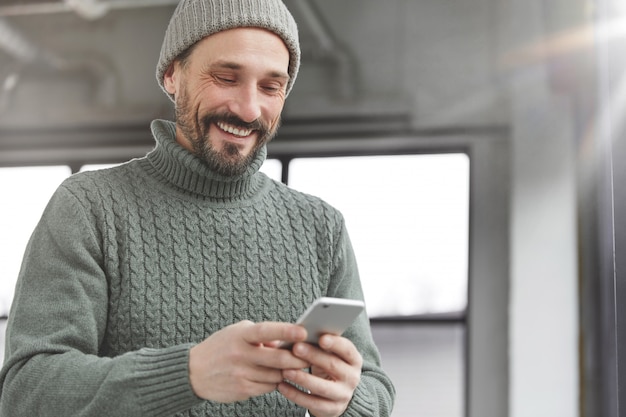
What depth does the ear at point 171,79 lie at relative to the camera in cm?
112

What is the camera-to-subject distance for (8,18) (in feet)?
12.9

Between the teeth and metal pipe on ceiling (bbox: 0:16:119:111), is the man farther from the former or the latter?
metal pipe on ceiling (bbox: 0:16:119:111)

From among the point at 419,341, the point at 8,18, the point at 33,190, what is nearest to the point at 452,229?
the point at 419,341

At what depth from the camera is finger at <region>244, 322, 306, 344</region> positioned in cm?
75

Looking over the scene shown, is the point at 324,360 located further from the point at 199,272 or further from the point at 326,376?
the point at 199,272

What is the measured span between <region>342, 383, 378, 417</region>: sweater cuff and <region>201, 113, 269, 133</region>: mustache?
1.14ft

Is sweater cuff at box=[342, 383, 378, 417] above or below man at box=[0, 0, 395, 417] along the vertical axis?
below

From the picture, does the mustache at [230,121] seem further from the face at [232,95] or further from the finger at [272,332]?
the finger at [272,332]

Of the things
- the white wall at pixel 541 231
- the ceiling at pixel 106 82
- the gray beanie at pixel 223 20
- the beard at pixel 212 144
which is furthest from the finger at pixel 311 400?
the ceiling at pixel 106 82

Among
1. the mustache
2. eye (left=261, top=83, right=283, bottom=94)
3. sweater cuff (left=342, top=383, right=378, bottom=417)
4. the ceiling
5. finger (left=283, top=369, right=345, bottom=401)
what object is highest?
the ceiling

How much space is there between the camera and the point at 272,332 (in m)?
0.75

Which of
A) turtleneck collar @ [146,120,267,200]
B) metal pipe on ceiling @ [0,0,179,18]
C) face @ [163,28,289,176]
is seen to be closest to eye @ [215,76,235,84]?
face @ [163,28,289,176]

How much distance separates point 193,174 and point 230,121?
3.8 inches

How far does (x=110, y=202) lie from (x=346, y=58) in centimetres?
284
